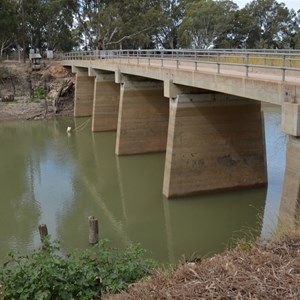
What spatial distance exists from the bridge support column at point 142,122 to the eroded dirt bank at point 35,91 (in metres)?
17.2

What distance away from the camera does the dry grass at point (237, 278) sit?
480cm

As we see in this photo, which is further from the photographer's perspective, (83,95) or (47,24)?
(47,24)

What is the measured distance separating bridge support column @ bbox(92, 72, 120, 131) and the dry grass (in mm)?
24983

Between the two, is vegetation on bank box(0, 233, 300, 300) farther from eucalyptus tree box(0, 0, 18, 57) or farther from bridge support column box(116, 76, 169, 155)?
eucalyptus tree box(0, 0, 18, 57)

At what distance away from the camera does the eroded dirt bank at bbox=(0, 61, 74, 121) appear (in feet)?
127

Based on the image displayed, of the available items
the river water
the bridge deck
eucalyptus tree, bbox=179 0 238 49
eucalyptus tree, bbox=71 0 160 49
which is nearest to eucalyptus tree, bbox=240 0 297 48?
eucalyptus tree, bbox=179 0 238 49

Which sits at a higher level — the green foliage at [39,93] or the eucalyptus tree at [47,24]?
the eucalyptus tree at [47,24]

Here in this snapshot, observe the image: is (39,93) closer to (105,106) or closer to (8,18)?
(8,18)

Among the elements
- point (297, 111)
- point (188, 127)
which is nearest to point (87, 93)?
point (188, 127)

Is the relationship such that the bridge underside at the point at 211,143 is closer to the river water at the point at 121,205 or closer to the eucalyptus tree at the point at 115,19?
the river water at the point at 121,205

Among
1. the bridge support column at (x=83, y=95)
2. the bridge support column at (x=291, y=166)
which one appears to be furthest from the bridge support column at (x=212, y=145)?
the bridge support column at (x=83, y=95)

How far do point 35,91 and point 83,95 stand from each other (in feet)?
22.3

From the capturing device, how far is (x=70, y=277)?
6785 millimetres

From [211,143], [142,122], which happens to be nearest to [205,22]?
[142,122]
